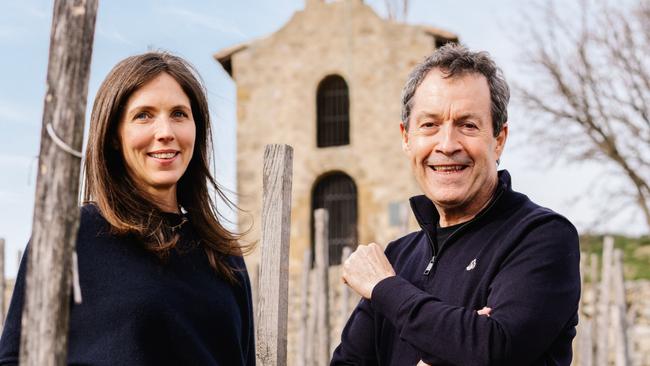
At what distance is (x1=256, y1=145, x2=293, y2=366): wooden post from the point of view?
2.52 metres

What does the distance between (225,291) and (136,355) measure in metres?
0.39

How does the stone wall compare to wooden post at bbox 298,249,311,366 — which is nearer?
wooden post at bbox 298,249,311,366

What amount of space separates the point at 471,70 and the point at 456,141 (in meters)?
0.20

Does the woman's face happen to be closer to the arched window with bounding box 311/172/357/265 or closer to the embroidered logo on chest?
the embroidered logo on chest

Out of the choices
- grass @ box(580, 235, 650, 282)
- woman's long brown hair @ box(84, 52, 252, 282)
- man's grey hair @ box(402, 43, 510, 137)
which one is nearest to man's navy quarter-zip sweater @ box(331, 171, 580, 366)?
man's grey hair @ box(402, 43, 510, 137)

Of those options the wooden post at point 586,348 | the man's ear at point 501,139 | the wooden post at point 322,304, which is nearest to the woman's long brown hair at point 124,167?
the man's ear at point 501,139

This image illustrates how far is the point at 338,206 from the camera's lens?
1404cm

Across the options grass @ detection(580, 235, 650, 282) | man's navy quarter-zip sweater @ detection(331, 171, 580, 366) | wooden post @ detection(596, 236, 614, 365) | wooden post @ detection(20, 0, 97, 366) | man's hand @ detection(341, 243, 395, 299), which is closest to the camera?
wooden post @ detection(20, 0, 97, 366)

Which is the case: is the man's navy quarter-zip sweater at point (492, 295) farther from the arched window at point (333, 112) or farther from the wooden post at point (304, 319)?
the arched window at point (333, 112)

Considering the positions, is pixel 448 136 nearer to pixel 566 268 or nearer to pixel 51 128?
pixel 566 268

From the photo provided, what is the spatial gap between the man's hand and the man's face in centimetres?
22

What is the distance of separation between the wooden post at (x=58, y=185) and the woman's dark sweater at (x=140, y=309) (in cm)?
40

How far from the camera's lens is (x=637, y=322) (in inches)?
368

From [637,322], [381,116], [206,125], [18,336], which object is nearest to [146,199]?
[206,125]
